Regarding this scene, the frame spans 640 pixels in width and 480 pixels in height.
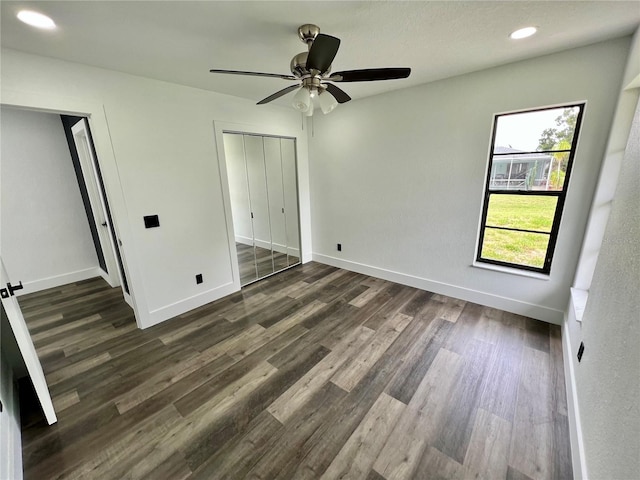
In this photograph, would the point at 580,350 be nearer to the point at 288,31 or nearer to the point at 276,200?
the point at 288,31

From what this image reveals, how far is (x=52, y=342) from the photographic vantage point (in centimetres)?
257

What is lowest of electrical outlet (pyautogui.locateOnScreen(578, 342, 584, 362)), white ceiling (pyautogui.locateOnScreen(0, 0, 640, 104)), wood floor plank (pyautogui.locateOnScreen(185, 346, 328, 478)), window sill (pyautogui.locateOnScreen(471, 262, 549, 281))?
wood floor plank (pyautogui.locateOnScreen(185, 346, 328, 478))

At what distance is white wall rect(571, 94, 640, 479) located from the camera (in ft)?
3.02

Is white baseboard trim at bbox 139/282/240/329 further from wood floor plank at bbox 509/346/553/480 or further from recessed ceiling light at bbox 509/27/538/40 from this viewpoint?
recessed ceiling light at bbox 509/27/538/40

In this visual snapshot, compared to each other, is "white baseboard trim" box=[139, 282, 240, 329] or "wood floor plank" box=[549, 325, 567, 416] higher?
"white baseboard trim" box=[139, 282, 240, 329]

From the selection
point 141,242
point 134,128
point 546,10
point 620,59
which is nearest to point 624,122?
point 620,59

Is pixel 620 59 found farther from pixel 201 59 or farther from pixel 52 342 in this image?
pixel 52 342

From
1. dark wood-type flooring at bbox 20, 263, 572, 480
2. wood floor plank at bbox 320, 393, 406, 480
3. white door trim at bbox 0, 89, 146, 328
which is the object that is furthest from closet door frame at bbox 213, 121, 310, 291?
wood floor plank at bbox 320, 393, 406, 480

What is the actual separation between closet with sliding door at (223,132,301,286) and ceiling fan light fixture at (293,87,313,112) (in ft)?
6.18

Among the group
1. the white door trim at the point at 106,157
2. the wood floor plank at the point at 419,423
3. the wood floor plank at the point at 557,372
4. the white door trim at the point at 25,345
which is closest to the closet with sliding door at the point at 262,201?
the white door trim at the point at 106,157

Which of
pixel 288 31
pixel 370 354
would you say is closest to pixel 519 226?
pixel 370 354

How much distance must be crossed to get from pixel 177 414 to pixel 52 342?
6.23ft

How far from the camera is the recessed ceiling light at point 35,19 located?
1473mm

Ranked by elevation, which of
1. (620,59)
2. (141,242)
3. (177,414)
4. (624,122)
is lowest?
(177,414)
